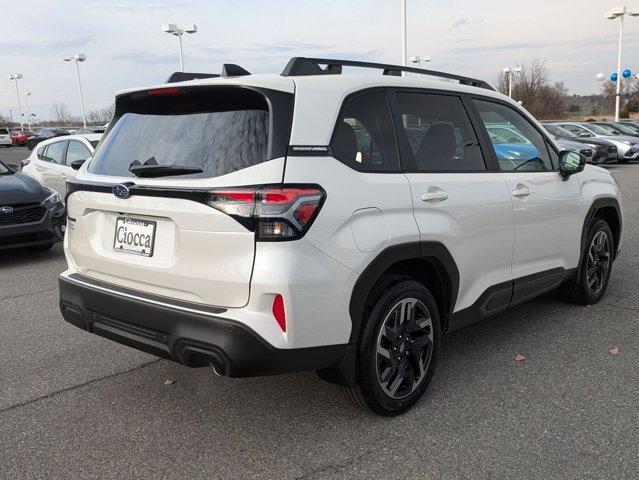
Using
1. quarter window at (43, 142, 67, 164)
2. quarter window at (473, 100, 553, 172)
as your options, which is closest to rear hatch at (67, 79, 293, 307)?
quarter window at (473, 100, 553, 172)

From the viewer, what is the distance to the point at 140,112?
339cm

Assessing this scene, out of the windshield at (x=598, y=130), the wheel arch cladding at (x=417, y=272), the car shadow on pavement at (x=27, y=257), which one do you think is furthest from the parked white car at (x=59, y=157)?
the windshield at (x=598, y=130)

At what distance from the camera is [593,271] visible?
17.0 ft

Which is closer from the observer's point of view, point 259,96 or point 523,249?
point 259,96

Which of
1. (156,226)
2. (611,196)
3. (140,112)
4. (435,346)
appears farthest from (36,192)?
(611,196)

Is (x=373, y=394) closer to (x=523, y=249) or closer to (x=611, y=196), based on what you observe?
(x=523, y=249)

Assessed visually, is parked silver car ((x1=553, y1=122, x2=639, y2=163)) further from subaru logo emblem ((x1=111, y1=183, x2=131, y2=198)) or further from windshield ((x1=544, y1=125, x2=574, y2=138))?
subaru logo emblem ((x1=111, y1=183, x2=131, y2=198))

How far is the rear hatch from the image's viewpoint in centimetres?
271

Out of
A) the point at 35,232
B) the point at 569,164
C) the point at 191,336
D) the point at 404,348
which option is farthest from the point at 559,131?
the point at 191,336

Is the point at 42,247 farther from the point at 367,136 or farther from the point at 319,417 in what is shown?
the point at 367,136

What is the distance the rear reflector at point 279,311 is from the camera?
265cm

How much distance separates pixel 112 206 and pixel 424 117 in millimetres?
1855

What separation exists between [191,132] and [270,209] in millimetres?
688

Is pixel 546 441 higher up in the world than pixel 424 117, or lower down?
lower down
